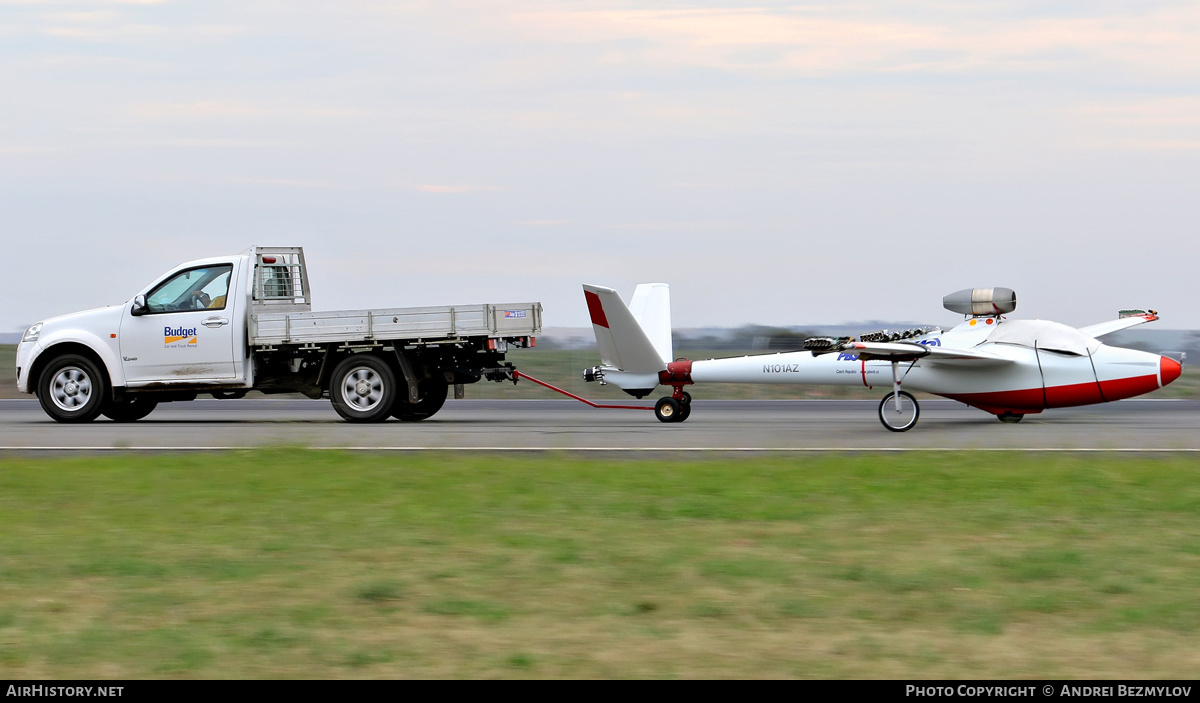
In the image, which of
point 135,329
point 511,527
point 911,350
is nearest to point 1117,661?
point 511,527

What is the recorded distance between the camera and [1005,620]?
5.30 meters

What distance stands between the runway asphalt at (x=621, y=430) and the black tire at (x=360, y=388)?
0.27 m

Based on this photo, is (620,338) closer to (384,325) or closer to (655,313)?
(655,313)

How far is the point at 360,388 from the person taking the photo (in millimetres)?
18203

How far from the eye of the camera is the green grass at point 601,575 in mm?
4777

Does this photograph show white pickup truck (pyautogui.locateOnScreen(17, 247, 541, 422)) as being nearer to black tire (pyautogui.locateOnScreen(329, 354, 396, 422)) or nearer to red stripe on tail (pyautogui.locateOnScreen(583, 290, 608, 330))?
black tire (pyautogui.locateOnScreen(329, 354, 396, 422))

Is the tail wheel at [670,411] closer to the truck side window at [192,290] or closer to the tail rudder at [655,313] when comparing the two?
the tail rudder at [655,313]

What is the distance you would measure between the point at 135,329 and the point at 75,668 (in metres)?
14.5

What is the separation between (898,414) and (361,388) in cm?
811

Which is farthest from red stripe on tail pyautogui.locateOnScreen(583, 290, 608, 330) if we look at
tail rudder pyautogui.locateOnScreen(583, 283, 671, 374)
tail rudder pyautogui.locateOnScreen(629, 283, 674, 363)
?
tail rudder pyautogui.locateOnScreen(629, 283, 674, 363)

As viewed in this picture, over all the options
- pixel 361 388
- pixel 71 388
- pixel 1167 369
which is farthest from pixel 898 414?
pixel 71 388

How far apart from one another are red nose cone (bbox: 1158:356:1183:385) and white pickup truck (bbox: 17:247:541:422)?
9347 millimetres

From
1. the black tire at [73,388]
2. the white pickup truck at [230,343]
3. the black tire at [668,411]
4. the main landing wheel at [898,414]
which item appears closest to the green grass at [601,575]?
the main landing wheel at [898,414]
